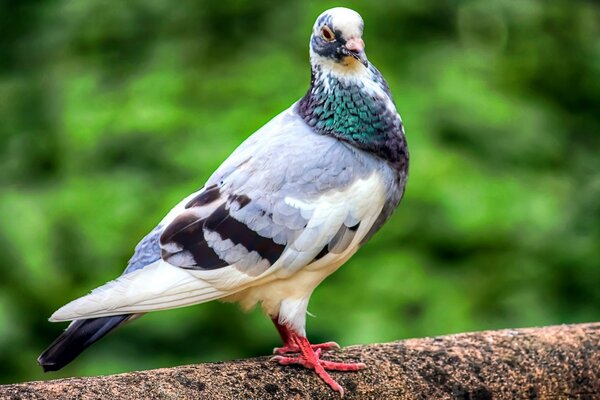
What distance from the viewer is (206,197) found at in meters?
3.12

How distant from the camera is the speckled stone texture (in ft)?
9.39

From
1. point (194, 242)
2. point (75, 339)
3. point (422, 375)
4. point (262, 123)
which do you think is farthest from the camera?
point (262, 123)

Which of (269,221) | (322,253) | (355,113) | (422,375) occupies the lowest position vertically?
(422,375)

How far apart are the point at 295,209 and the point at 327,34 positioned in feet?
1.58

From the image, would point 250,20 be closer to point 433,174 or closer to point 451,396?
point 433,174

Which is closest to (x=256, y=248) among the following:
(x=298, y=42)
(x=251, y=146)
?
(x=251, y=146)

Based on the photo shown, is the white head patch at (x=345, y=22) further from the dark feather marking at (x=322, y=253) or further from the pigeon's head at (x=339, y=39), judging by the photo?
the dark feather marking at (x=322, y=253)

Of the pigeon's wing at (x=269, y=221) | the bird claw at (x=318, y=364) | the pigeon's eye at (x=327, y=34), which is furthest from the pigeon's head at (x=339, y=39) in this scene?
the bird claw at (x=318, y=364)

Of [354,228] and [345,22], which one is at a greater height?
[345,22]

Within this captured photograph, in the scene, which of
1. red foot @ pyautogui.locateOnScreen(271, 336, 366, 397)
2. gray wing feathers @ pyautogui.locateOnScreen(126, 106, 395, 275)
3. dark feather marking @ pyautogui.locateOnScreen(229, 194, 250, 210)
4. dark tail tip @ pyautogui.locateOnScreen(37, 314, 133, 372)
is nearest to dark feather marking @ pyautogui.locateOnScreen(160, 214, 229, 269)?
gray wing feathers @ pyautogui.locateOnScreen(126, 106, 395, 275)

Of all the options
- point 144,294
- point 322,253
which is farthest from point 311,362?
point 144,294

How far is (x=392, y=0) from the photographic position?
516 centimetres

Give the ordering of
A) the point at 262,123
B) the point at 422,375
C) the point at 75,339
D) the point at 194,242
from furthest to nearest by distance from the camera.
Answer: the point at 262,123
the point at 422,375
the point at 194,242
the point at 75,339

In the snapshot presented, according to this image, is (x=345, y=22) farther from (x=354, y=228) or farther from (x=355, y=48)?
(x=354, y=228)
